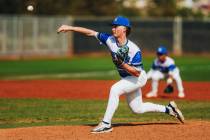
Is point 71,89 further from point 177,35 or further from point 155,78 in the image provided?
point 177,35

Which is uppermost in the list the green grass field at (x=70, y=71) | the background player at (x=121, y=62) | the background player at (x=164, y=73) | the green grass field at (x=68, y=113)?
the background player at (x=121, y=62)

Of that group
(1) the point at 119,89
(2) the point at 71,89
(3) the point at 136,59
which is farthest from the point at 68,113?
(2) the point at 71,89

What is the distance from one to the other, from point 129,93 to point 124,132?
27.9 inches

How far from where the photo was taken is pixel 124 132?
1105 centimetres

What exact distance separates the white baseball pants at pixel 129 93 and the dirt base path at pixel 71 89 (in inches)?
306

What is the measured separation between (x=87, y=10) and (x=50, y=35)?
11017mm

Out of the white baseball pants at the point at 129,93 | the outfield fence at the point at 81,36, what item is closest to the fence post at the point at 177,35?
the outfield fence at the point at 81,36

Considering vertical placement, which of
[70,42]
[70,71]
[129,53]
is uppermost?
[129,53]

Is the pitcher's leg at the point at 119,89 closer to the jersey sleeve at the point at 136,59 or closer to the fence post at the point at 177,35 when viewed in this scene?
the jersey sleeve at the point at 136,59

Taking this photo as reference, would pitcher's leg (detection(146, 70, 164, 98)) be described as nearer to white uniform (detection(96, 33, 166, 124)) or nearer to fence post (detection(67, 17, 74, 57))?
white uniform (detection(96, 33, 166, 124))

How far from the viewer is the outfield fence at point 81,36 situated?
4316cm

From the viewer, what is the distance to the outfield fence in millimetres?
43156

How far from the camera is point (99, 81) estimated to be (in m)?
25.6

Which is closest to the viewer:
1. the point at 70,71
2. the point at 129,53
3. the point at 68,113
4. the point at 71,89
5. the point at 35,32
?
the point at 129,53
